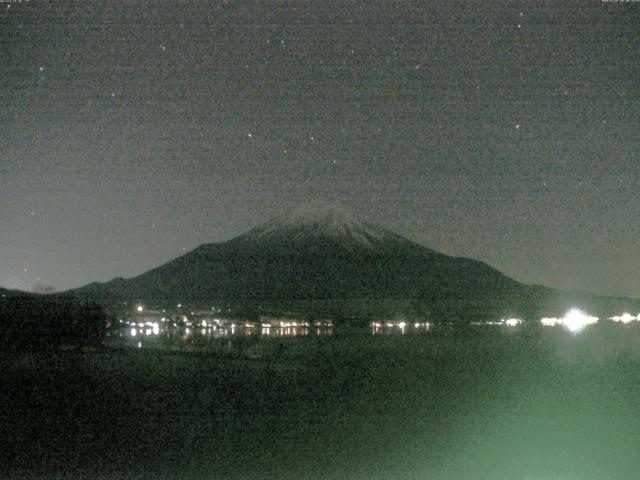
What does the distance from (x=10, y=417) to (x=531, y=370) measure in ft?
46.8

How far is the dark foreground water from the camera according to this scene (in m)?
11.9

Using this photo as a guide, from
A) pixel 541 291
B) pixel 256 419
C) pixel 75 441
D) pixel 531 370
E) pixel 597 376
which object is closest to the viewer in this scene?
pixel 75 441

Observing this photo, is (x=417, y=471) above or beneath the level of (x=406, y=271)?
beneath

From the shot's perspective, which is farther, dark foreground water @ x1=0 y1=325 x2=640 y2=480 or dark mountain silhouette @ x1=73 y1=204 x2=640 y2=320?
dark mountain silhouette @ x1=73 y1=204 x2=640 y2=320

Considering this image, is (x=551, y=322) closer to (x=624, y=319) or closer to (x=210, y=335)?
(x=624, y=319)

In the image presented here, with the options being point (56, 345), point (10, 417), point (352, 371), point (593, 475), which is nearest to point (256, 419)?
point (10, 417)

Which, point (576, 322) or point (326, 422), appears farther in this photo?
point (576, 322)

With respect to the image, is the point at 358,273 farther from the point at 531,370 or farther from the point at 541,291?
the point at 531,370

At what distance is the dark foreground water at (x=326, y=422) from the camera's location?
38.9 ft

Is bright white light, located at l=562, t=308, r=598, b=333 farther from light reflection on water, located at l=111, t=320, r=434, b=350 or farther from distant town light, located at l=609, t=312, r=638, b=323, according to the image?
light reflection on water, located at l=111, t=320, r=434, b=350

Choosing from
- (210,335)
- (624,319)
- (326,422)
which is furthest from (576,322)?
(326,422)

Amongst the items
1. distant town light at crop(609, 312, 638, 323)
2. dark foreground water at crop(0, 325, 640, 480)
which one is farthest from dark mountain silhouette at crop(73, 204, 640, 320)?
dark foreground water at crop(0, 325, 640, 480)

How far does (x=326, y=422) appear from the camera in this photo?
1553 cm

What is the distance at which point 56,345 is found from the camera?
3934 centimetres
